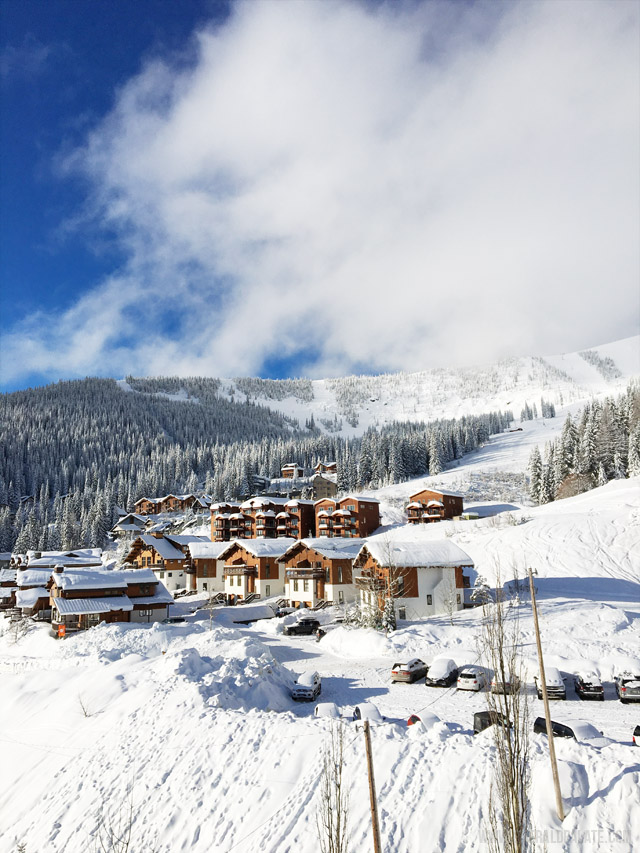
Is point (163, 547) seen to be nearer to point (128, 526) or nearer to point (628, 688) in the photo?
point (128, 526)

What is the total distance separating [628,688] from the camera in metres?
24.4

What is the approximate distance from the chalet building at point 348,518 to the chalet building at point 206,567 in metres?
21.1

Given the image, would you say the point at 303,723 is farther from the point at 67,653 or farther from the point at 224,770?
the point at 67,653

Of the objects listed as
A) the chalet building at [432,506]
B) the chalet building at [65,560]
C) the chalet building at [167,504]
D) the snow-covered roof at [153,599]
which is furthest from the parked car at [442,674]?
the chalet building at [167,504]

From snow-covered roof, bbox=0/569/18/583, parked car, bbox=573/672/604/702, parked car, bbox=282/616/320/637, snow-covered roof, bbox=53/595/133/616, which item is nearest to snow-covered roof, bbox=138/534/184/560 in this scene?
snow-covered roof, bbox=0/569/18/583

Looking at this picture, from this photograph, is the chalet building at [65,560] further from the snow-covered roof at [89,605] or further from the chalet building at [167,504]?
the chalet building at [167,504]

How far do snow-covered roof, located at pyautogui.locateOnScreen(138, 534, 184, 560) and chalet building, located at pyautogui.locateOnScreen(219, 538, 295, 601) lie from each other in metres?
11.9

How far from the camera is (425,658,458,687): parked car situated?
91.7 ft

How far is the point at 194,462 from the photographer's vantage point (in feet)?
630

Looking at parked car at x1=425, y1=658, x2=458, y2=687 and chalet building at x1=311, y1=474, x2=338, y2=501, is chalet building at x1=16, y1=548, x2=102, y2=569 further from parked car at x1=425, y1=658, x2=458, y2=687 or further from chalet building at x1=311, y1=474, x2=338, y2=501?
chalet building at x1=311, y1=474, x2=338, y2=501

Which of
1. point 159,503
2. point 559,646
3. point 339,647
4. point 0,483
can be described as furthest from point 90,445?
point 559,646

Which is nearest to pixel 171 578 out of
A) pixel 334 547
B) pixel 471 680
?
pixel 334 547

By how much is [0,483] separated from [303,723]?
563ft

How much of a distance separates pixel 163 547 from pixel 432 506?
45766mm
